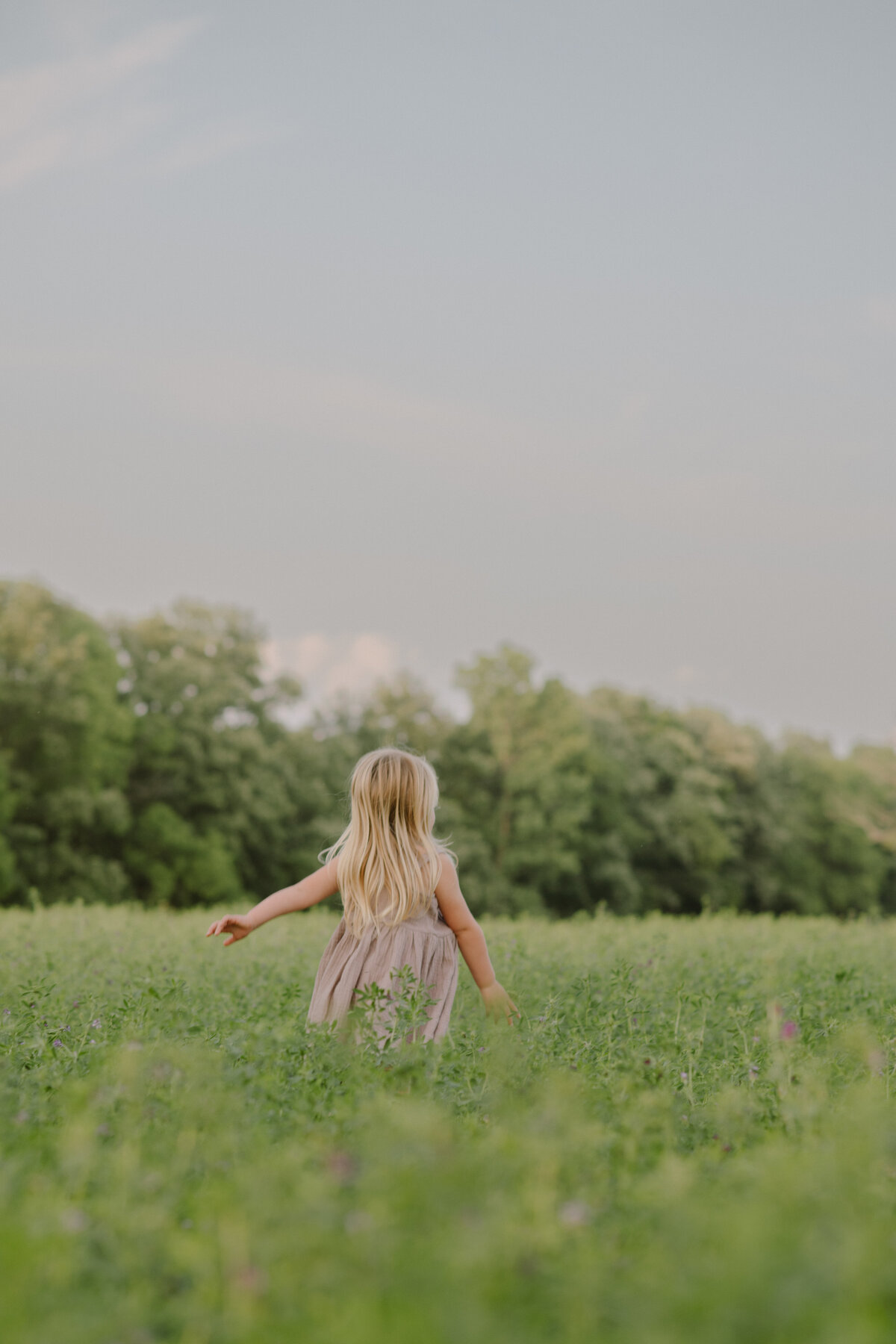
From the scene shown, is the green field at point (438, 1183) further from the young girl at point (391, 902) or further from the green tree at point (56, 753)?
the green tree at point (56, 753)

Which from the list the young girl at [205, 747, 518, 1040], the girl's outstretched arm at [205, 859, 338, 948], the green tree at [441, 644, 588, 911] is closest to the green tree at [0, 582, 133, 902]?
the green tree at [441, 644, 588, 911]

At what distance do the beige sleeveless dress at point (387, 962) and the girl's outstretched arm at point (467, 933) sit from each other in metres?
0.07

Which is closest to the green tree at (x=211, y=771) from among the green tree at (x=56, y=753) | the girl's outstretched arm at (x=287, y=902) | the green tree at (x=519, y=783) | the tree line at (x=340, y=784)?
the tree line at (x=340, y=784)

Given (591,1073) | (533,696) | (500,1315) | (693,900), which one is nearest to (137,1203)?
(500,1315)

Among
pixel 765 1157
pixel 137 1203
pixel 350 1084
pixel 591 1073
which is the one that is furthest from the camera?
pixel 591 1073

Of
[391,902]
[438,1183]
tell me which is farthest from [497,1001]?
[438,1183]

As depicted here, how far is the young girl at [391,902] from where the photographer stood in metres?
6.21

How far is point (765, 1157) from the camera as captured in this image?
3.53m

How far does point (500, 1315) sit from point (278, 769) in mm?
41009

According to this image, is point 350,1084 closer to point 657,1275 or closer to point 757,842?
point 657,1275

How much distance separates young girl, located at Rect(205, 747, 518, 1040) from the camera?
6.21 m

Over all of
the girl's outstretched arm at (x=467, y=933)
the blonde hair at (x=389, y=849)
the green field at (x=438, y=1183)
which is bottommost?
the green field at (x=438, y=1183)

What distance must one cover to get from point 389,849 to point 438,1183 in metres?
3.53

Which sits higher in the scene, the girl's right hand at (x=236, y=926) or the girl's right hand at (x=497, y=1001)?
the girl's right hand at (x=236, y=926)
